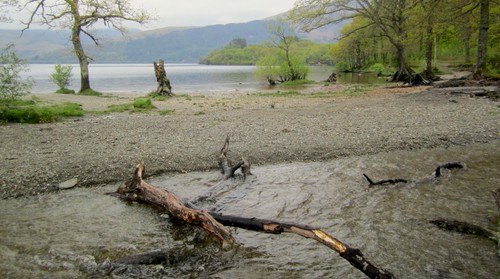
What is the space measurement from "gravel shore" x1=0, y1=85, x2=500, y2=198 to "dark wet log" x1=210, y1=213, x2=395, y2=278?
5.00 meters

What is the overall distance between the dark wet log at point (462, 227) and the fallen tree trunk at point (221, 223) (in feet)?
9.63

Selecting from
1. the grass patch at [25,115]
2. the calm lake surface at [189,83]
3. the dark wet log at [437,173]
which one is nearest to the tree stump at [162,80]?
the calm lake surface at [189,83]

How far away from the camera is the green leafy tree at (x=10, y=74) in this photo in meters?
15.4

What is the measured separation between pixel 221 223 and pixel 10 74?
1523 centimetres

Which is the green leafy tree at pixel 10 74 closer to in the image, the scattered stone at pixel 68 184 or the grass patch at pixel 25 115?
the grass patch at pixel 25 115

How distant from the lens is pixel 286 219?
6613mm

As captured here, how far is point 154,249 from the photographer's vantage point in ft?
18.0

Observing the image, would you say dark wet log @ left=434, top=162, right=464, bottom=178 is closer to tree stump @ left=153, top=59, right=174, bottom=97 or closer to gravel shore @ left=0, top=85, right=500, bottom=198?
gravel shore @ left=0, top=85, right=500, bottom=198

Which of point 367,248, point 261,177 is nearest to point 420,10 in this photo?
point 261,177

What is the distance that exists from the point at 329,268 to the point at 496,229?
10.3 ft

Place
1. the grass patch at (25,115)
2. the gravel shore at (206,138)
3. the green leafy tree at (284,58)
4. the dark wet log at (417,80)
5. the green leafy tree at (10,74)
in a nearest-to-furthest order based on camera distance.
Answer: the gravel shore at (206,138) → the grass patch at (25,115) → the green leafy tree at (10,74) → the dark wet log at (417,80) → the green leafy tree at (284,58)

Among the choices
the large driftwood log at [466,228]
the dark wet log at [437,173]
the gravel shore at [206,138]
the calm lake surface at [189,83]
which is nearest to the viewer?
the large driftwood log at [466,228]

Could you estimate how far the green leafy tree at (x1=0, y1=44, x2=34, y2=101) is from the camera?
15.4 metres

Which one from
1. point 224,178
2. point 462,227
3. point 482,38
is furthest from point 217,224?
point 482,38
